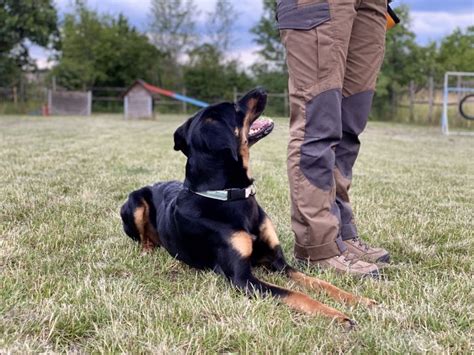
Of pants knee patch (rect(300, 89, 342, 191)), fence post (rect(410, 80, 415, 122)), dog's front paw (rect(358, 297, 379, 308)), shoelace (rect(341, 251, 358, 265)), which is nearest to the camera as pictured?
dog's front paw (rect(358, 297, 379, 308))

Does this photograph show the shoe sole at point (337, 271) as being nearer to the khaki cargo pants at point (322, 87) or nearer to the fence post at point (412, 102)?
the khaki cargo pants at point (322, 87)

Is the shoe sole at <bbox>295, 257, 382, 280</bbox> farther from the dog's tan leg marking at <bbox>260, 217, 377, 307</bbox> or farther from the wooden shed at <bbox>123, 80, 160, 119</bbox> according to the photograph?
the wooden shed at <bbox>123, 80, 160, 119</bbox>

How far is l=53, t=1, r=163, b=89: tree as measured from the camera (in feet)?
106

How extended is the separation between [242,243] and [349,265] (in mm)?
611

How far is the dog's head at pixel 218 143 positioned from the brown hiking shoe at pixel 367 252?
0.74 metres

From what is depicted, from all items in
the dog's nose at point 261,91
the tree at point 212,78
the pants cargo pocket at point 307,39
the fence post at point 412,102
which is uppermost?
the tree at point 212,78

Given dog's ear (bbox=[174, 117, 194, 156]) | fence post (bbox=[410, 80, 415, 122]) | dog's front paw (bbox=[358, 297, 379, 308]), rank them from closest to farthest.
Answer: dog's front paw (bbox=[358, 297, 379, 308])
dog's ear (bbox=[174, 117, 194, 156])
fence post (bbox=[410, 80, 415, 122])

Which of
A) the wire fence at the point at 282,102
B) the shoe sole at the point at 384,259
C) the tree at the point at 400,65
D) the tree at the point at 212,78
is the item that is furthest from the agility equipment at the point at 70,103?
the shoe sole at the point at 384,259

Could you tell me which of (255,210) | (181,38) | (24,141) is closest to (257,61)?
(181,38)

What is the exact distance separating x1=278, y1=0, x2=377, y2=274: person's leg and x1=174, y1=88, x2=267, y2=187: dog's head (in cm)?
27

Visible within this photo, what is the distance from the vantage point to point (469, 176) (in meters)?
6.62

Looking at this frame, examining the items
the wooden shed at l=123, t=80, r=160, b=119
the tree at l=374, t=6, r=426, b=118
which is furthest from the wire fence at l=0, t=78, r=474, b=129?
the wooden shed at l=123, t=80, r=160, b=119

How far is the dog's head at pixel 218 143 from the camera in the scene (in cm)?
259

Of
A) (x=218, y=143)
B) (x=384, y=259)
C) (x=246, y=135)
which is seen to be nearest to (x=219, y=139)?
(x=218, y=143)
